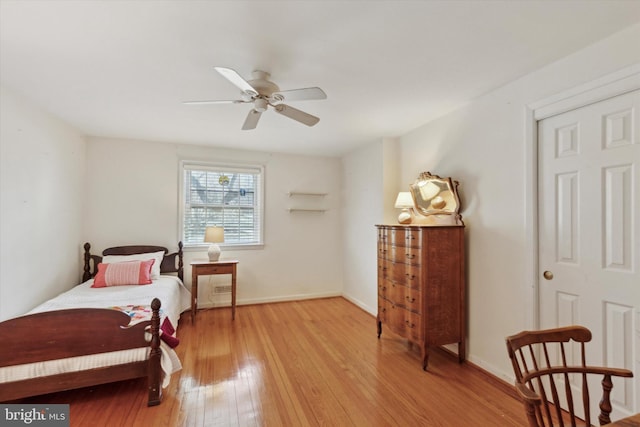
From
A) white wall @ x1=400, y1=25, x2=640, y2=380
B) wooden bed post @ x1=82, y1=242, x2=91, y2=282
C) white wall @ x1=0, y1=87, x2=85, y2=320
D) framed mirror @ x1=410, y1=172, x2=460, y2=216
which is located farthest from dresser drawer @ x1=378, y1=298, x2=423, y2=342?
wooden bed post @ x1=82, y1=242, x2=91, y2=282

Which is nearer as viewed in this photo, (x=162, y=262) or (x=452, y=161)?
(x=452, y=161)

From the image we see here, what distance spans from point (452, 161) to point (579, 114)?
3.50ft

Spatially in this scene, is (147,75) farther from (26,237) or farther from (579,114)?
(579,114)

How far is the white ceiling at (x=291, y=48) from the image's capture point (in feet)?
5.00

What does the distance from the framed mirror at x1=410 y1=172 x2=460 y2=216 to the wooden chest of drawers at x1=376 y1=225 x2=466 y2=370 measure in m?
0.29

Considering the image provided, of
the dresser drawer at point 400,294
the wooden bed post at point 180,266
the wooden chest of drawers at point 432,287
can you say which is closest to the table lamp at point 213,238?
the wooden bed post at point 180,266

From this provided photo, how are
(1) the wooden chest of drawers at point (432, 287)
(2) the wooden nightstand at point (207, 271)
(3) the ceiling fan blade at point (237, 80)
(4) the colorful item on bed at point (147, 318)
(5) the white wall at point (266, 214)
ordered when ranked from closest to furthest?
(3) the ceiling fan blade at point (237, 80), (4) the colorful item on bed at point (147, 318), (1) the wooden chest of drawers at point (432, 287), (2) the wooden nightstand at point (207, 271), (5) the white wall at point (266, 214)

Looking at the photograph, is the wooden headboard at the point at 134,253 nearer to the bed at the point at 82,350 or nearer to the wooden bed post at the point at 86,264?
the wooden bed post at the point at 86,264

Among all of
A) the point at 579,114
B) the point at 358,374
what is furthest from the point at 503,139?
the point at 358,374

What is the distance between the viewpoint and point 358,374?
2453mm

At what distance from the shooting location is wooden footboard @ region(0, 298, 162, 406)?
6.10ft

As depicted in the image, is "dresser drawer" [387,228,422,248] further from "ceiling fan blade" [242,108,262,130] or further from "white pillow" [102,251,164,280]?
"white pillow" [102,251,164,280]

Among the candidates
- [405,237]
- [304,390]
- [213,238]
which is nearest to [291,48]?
[405,237]

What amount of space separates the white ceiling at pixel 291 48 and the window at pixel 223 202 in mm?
1469
